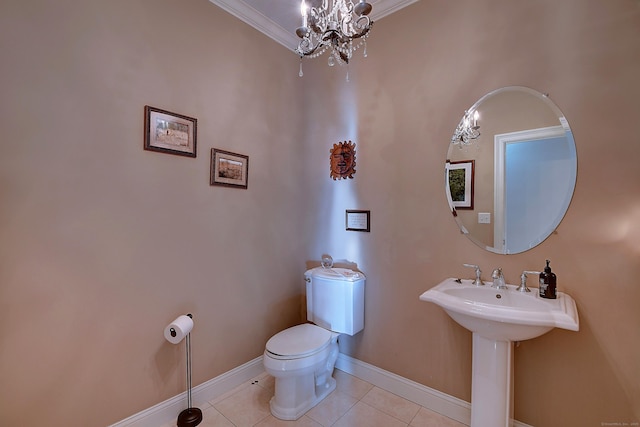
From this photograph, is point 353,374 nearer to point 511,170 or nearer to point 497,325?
point 497,325

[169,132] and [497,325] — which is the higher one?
[169,132]

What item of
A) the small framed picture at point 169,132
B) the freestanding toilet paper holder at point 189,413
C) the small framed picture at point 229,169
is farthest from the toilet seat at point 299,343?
the small framed picture at point 169,132

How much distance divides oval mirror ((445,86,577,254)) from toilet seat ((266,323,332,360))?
121 centimetres

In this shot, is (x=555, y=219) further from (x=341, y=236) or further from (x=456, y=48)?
(x=341, y=236)

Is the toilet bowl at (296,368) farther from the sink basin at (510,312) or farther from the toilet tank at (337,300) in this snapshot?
the sink basin at (510,312)

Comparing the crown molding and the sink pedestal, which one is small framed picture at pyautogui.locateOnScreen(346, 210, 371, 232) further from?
the crown molding

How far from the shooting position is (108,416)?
1.48 metres

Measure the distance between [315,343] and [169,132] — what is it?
1681mm

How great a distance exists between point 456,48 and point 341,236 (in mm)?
1553

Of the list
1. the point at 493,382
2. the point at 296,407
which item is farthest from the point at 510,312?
the point at 296,407

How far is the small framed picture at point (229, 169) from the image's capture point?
1942 mm

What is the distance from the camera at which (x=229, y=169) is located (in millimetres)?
2027

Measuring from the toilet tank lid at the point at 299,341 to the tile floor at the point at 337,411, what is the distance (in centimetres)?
44

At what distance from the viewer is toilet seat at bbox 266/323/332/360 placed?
1692 millimetres
